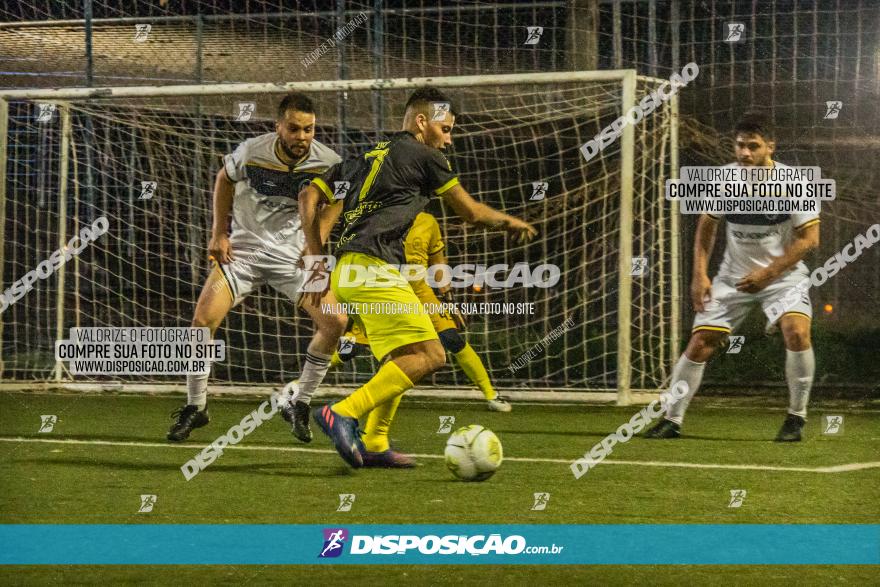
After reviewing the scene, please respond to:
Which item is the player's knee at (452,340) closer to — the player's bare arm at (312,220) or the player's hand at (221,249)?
the player's hand at (221,249)

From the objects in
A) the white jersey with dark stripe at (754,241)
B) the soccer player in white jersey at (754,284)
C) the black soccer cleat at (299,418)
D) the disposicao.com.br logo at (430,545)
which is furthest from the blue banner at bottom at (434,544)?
the white jersey with dark stripe at (754,241)

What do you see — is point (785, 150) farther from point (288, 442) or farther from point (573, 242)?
point (288, 442)

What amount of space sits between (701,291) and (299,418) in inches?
89.0

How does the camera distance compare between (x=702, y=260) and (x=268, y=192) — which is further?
(x=268, y=192)

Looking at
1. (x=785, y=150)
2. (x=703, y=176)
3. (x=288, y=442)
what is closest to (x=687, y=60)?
(x=785, y=150)

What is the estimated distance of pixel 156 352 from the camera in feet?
25.7

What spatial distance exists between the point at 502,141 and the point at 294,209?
10.4 feet

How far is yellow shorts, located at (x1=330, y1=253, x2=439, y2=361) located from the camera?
196 inches

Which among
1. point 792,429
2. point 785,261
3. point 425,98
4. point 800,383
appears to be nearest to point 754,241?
point 785,261

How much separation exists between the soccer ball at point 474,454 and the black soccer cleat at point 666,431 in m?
1.79

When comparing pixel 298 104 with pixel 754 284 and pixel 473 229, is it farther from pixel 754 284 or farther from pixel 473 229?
pixel 473 229

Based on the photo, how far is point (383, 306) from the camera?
499cm

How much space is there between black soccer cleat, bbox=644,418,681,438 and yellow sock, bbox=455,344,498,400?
4.40 ft

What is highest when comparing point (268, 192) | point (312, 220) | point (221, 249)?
point (268, 192)
